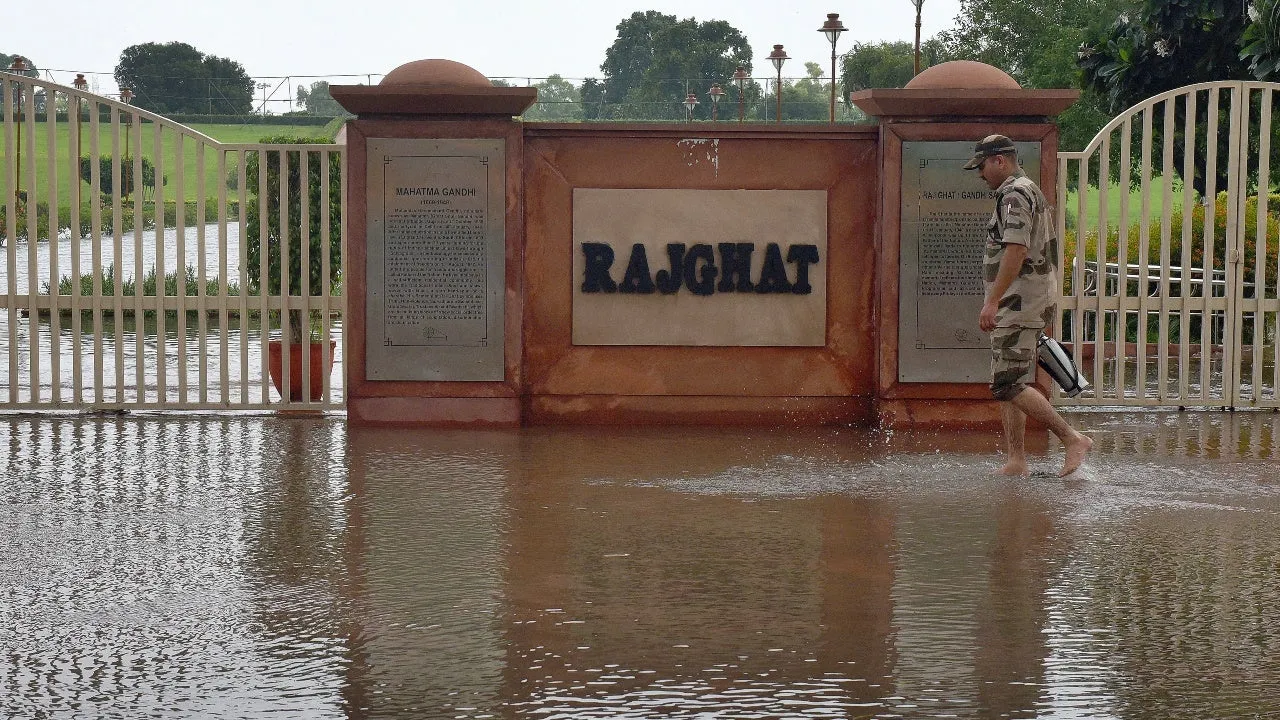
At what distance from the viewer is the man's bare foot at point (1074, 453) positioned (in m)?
8.02

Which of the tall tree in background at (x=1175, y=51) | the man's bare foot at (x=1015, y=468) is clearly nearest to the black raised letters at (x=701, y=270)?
the man's bare foot at (x=1015, y=468)

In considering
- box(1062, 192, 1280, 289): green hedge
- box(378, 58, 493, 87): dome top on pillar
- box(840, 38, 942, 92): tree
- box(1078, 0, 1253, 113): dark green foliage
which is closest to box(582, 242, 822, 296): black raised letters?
box(378, 58, 493, 87): dome top on pillar

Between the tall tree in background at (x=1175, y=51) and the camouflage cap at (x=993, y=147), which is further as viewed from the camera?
the tall tree in background at (x=1175, y=51)

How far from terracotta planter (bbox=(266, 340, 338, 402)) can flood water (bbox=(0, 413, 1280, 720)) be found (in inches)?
63.3

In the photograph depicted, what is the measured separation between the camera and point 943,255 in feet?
Result: 32.8

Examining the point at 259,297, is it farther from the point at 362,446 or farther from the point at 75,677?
the point at 75,677

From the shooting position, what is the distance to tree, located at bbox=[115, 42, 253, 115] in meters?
70.7

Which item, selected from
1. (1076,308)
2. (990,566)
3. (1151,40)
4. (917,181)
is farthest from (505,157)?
(1151,40)

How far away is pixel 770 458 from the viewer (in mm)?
8734

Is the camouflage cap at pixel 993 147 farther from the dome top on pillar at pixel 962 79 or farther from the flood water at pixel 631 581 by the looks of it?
the dome top on pillar at pixel 962 79

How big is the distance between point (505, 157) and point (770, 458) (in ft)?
8.71

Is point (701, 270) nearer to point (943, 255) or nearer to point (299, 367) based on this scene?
point (943, 255)

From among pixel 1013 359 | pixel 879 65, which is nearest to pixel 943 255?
pixel 1013 359

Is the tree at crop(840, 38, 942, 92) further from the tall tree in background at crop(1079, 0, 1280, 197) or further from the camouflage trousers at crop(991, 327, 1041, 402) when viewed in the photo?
the camouflage trousers at crop(991, 327, 1041, 402)
